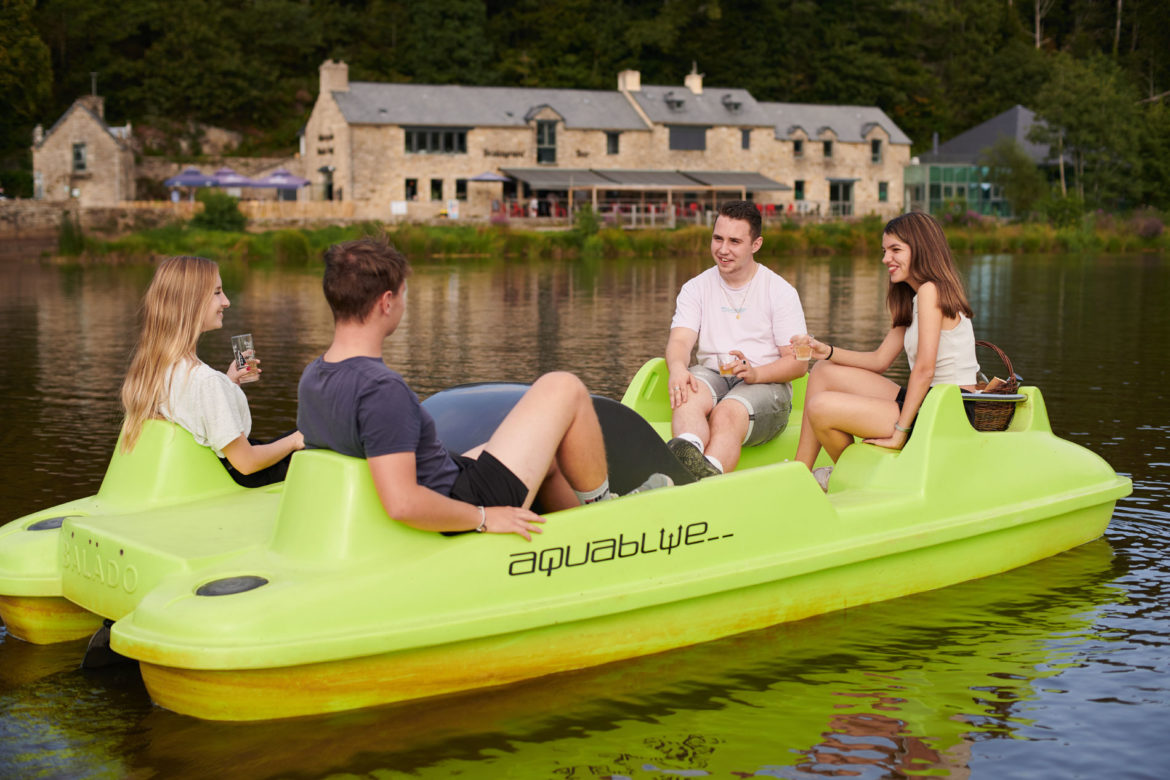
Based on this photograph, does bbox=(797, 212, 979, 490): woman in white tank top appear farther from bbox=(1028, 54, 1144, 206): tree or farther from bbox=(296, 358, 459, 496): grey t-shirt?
bbox=(1028, 54, 1144, 206): tree

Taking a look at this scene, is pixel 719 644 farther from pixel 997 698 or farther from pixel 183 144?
pixel 183 144

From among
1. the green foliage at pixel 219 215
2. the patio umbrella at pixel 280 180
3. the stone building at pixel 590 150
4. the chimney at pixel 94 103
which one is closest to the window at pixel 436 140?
the stone building at pixel 590 150

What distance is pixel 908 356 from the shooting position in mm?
6270

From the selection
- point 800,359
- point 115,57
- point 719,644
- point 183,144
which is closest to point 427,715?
point 719,644

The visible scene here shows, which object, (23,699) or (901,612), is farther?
(901,612)

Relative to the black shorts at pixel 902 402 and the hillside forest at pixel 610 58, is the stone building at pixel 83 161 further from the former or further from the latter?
the black shorts at pixel 902 402

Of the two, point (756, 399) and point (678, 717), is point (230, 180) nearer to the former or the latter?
point (756, 399)

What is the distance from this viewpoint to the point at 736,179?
6197cm

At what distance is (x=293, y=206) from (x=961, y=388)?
146 ft

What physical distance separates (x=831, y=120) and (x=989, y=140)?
885 cm

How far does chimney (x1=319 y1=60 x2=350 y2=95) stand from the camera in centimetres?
5491

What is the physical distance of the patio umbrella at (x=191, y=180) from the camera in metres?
51.9

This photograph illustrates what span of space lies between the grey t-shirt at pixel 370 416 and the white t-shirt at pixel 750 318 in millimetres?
2482

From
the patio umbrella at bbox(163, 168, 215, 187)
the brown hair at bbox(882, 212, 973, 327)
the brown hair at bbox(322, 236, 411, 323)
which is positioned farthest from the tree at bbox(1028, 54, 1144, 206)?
the brown hair at bbox(322, 236, 411, 323)
